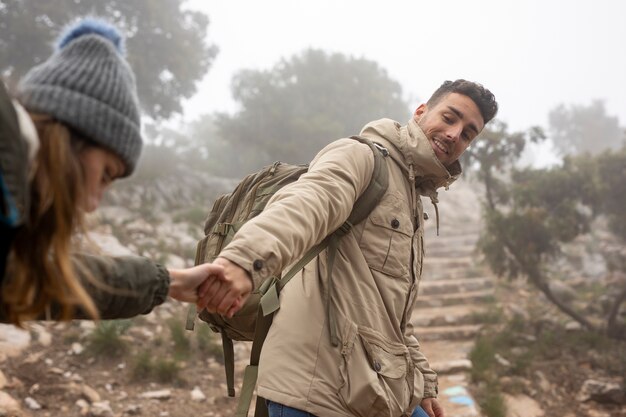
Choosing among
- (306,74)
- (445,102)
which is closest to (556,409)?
(445,102)

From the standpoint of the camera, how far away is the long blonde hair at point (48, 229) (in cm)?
99

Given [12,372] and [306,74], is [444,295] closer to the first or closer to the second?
[12,372]

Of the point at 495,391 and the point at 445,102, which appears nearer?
the point at 445,102

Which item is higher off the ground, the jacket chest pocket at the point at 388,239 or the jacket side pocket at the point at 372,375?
the jacket chest pocket at the point at 388,239

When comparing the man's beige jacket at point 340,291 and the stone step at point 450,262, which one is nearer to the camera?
the man's beige jacket at point 340,291

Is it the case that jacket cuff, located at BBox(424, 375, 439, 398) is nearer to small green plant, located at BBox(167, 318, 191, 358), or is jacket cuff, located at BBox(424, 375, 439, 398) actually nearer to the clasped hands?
the clasped hands

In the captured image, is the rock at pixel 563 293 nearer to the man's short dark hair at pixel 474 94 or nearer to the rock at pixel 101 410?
the man's short dark hair at pixel 474 94

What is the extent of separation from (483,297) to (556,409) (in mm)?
4502

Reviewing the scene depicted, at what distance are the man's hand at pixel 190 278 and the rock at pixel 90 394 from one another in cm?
413

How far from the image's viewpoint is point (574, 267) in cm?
1336

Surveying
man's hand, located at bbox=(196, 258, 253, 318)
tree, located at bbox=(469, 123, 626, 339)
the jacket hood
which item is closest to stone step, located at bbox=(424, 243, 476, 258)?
tree, located at bbox=(469, 123, 626, 339)

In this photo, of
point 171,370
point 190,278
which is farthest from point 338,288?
point 171,370

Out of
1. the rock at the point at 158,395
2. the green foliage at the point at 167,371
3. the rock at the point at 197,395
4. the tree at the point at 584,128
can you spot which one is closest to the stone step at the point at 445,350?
the rock at the point at 197,395

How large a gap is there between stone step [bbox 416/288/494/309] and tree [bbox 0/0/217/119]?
424 inches
